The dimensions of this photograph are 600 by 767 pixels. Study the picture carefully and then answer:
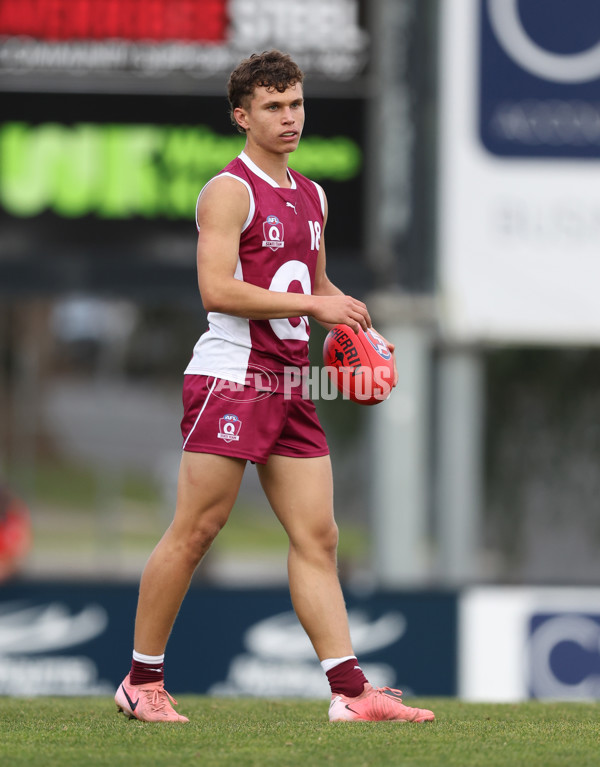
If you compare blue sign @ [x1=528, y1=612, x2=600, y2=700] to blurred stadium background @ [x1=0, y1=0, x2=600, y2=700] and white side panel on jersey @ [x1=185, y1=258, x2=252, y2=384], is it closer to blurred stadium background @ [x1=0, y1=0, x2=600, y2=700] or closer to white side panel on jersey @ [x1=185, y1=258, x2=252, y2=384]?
blurred stadium background @ [x1=0, y1=0, x2=600, y2=700]

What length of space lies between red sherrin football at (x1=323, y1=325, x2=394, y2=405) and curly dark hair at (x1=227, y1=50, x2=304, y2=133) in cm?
76

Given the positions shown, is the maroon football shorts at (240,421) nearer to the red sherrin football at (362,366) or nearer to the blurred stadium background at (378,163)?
the red sherrin football at (362,366)

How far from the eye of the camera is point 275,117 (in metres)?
4.01

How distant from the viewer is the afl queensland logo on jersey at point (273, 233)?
157 inches

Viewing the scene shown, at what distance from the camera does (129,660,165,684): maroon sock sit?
159 inches

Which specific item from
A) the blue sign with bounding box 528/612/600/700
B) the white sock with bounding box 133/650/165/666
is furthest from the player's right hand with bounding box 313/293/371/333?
the blue sign with bounding box 528/612/600/700

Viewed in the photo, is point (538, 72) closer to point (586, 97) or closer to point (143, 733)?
point (586, 97)

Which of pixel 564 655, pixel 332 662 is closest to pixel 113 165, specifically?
pixel 564 655

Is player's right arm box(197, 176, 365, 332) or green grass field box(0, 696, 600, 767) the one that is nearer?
green grass field box(0, 696, 600, 767)

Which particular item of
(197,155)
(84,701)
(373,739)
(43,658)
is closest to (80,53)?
(197,155)

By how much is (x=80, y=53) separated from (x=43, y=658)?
4035 millimetres

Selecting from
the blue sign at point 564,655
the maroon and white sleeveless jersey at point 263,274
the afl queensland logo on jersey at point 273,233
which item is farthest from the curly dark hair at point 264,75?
the blue sign at point 564,655

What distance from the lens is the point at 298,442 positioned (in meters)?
4.06

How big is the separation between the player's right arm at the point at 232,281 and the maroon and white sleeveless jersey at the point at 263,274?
6 centimetres
